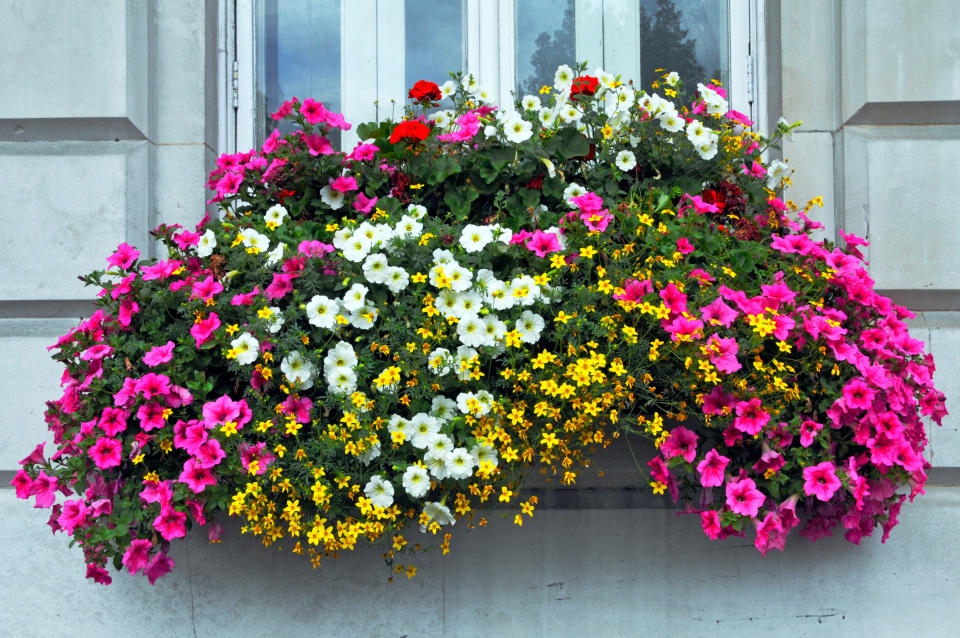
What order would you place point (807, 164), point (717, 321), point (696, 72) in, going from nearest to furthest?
point (717, 321) < point (807, 164) < point (696, 72)

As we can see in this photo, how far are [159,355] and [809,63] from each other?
2165 millimetres

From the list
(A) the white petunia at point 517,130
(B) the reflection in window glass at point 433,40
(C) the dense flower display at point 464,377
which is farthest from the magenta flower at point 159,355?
(B) the reflection in window glass at point 433,40

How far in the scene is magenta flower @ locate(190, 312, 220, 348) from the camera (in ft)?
6.11

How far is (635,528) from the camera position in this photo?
7.29ft

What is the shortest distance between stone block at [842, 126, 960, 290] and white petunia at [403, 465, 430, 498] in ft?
5.05

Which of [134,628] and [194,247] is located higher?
[194,247]

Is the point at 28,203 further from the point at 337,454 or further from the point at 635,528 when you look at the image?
the point at 635,528

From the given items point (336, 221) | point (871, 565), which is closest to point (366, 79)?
point (336, 221)

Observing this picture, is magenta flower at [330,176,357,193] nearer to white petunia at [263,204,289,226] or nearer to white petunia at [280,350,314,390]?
white petunia at [263,204,289,226]

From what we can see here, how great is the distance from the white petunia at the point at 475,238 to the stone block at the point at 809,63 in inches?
47.1

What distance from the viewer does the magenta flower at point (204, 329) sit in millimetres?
1861

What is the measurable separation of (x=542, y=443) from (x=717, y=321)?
0.51 meters

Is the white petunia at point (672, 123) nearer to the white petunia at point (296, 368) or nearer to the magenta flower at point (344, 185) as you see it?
the magenta flower at point (344, 185)

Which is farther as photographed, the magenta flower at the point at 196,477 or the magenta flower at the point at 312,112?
the magenta flower at the point at 312,112
